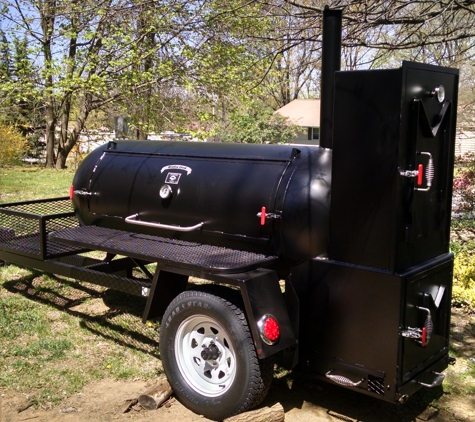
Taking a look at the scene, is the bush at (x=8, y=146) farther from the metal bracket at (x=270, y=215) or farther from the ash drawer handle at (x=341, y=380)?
the ash drawer handle at (x=341, y=380)

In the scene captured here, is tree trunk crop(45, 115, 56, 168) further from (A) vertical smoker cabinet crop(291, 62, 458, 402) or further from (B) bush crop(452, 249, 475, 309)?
Result: (A) vertical smoker cabinet crop(291, 62, 458, 402)

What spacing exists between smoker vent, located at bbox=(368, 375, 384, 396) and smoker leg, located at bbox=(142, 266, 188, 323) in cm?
142

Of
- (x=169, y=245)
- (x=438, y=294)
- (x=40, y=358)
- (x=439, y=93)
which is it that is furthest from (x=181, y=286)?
(x=439, y=93)

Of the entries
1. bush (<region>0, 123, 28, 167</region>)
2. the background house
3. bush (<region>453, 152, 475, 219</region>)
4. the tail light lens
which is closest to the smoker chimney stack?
the tail light lens

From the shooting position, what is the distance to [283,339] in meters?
3.52

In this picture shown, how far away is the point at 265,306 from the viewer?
3.52 metres

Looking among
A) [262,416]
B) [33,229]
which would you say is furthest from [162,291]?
[33,229]

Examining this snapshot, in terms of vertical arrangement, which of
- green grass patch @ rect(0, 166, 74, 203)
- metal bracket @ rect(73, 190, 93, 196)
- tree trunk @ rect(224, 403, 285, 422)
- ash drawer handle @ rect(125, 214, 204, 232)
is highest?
metal bracket @ rect(73, 190, 93, 196)

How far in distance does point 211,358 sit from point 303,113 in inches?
1160

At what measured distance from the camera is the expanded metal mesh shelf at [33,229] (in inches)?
198

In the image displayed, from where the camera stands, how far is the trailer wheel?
3473mm

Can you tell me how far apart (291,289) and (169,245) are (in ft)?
3.45

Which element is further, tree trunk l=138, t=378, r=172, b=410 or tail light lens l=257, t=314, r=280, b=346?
tree trunk l=138, t=378, r=172, b=410

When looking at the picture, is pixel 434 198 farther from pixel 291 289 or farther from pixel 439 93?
pixel 291 289
